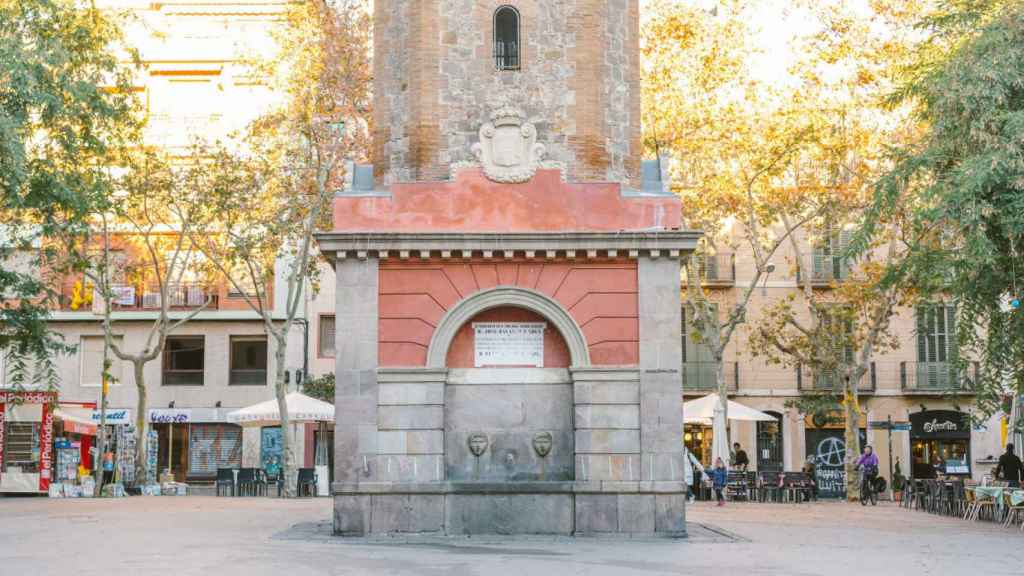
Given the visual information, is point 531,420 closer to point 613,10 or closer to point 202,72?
point 613,10

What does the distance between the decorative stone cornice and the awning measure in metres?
22.0

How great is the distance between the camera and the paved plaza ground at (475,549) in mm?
15812

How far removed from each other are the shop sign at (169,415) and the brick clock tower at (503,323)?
A: 30234mm

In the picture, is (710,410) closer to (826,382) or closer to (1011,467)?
(1011,467)

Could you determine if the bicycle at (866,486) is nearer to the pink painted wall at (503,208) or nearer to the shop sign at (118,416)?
the pink painted wall at (503,208)

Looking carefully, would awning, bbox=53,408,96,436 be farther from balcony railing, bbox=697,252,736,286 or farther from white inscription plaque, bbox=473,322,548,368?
white inscription plaque, bbox=473,322,548,368

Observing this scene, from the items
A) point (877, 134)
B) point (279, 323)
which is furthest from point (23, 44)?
point (279, 323)

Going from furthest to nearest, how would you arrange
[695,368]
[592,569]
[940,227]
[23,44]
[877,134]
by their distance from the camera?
1. [695,368]
2. [877,134]
3. [940,227]
4. [23,44]
5. [592,569]

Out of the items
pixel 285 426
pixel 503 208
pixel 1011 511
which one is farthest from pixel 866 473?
pixel 503 208

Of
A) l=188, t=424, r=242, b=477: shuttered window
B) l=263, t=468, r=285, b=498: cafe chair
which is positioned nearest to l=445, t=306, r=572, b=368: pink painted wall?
l=263, t=468, r=285, b=498: cafe chair

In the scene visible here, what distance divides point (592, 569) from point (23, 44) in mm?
14062

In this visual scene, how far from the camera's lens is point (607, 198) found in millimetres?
21562

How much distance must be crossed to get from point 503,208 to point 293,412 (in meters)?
18.1

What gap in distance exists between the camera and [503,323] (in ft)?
71.2
